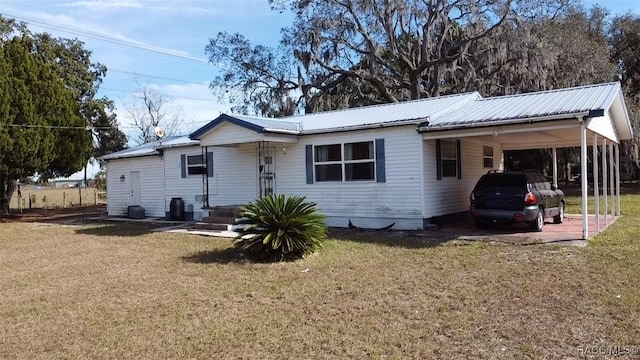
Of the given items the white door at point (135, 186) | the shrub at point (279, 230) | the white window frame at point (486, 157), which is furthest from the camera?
the white door at point (135, 186)

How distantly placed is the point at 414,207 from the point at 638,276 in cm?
617

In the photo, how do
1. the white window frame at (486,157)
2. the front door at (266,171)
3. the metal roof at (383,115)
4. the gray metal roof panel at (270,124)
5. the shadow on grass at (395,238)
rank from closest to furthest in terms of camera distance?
the shadow on grass at (395,238), the metal roof at (383,115), the gray metal roof panel at (270,124), the front door at (266,171), the white window frame at (486,157)

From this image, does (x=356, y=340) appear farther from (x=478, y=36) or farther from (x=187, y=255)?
(x=478, y=36)

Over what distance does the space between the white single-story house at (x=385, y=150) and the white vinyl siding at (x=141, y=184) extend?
1.15 metres

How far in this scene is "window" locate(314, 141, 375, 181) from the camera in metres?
13.8

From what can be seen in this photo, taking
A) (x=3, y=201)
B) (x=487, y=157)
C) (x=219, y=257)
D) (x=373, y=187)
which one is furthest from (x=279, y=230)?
(x=3, y=201)

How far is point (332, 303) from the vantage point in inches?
262

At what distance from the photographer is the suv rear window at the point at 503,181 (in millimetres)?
11797

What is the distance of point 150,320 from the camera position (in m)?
6.12

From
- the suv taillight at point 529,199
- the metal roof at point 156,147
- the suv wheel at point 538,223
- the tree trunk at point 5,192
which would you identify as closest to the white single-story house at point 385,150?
the metal roof at point 156,147

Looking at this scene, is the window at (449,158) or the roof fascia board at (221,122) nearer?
the roof fascia board at (221,122)

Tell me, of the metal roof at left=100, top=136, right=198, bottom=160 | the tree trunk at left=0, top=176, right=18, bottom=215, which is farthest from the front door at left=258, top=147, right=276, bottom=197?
the tree trunk at left=0, top=176, right=18, bottom=215

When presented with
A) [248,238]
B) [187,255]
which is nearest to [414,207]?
[248,238]

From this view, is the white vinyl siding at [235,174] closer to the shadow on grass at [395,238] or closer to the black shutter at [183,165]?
the black shutter at [183,165]
